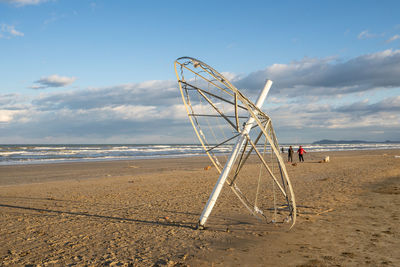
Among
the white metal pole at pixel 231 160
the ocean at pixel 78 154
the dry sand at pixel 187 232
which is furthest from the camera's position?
the ocean at pixel 78 154

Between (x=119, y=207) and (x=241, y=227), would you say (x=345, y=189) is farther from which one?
(x=119, y=207)

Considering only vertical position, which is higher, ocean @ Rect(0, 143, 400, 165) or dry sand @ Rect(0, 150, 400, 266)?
ocean @ Rect(0, 143, 400, 165)

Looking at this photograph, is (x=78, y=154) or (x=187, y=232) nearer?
(x=187, y=232)

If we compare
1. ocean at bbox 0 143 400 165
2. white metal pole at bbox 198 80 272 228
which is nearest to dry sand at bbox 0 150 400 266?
white metal pole at bbox 198 80 272 228

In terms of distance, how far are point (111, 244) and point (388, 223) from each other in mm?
7297

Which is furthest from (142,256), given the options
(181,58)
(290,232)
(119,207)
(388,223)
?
(388,223)

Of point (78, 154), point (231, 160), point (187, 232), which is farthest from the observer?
point (78, 154)

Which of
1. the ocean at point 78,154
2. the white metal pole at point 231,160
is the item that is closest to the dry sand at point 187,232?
the white metal pole at point 231,160

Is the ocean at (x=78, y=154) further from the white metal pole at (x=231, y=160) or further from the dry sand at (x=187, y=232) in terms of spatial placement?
the dry sand at (x=187, y=232)

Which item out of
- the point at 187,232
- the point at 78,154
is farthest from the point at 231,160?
the point at 78,154

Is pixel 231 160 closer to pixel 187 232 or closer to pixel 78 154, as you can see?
pixel 187 232

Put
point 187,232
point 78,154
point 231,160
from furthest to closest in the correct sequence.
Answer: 1. point 78,154
2. point 187,232
3. point 231,160

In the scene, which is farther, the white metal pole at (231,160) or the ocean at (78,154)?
the ocean at (78,154)

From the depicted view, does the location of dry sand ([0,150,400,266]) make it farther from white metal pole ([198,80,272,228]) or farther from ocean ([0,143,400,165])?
ocean ([0,143,400,165])
